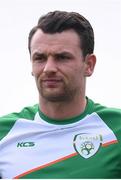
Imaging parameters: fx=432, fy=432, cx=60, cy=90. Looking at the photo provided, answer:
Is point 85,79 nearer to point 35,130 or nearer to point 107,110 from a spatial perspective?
point 107,110

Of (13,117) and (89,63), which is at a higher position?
(89,63)

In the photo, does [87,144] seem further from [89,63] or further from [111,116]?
[89,63]

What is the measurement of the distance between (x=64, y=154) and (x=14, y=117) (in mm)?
628

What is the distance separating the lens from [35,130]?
3.71m

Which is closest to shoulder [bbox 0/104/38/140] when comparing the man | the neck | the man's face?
the man

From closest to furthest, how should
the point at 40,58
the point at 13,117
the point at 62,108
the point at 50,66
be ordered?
the point at 50,66 → the point at 40,58 → the point at 62,108 → the point at 13,117

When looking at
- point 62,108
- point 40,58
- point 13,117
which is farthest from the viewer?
point 13,117

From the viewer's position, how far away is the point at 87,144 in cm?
364

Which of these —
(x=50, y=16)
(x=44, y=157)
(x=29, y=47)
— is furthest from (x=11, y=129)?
(x=50, y=16)

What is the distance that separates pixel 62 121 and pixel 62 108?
0.38 feet

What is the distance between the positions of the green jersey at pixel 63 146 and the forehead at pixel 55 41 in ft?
1.95

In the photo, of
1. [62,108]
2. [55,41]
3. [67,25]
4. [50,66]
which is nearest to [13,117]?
[62,108]

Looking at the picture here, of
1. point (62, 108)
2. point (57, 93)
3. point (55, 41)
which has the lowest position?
point (62, 108)

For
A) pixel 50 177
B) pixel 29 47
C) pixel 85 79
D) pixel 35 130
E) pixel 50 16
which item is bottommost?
pixel 50 177
